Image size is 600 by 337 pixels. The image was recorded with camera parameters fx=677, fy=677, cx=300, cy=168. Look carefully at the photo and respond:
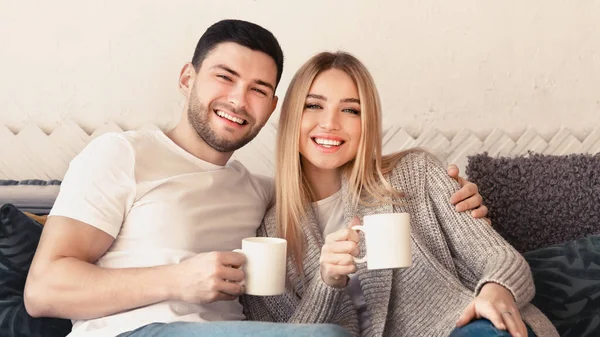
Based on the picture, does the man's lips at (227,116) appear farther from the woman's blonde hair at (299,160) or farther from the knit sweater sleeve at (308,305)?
the knit sweater sleeve at (308,305)

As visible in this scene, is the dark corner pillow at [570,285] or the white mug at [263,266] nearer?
the white mug at [263,266]

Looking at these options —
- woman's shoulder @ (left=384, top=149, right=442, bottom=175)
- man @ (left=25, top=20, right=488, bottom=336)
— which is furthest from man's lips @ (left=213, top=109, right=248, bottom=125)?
woman's shoulder @ (left=384, top=149, right=442, bottom=175)

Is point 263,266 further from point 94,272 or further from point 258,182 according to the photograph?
point 258,182

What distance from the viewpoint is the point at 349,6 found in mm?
2199

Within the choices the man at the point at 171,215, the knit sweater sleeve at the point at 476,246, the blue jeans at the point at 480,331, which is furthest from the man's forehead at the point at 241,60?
the blue jeans at the point at 480,331

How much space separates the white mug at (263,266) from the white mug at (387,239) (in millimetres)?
172

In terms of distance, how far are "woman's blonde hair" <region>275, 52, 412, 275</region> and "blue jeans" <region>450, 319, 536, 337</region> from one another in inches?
16.8

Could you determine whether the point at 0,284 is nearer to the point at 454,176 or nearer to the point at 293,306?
the point at 293,306

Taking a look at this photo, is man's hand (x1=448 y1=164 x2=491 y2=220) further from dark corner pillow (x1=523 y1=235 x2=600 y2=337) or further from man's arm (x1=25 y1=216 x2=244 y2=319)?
man's arm (x1=25 y1=216 x2=244 y2=319)

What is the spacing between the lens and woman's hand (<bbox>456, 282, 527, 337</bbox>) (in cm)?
120

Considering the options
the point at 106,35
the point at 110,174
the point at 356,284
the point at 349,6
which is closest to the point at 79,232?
the point at 110,174

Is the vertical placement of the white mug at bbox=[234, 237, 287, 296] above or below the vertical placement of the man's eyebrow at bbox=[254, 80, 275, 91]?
below

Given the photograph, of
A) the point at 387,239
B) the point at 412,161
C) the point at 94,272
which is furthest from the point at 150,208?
the point at 412,161

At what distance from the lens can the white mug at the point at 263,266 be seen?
4.12 feet
